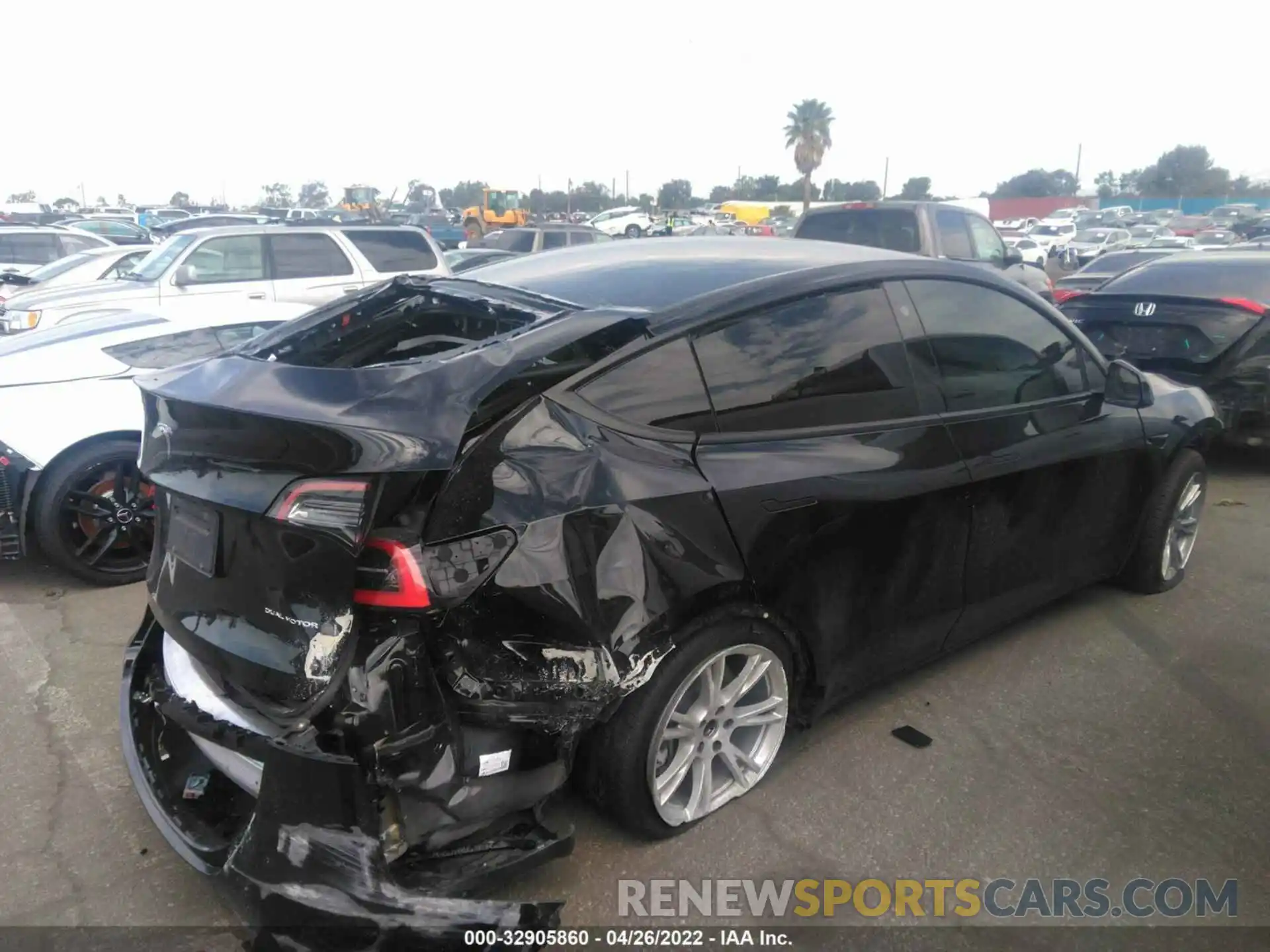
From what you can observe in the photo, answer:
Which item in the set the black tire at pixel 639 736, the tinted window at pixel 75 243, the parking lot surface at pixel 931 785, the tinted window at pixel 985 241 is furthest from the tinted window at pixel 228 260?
the black tire at pixel 639 736

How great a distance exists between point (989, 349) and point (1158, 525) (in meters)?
1.53

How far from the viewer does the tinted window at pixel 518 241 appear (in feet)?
59.6

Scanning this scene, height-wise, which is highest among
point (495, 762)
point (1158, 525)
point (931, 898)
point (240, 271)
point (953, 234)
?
point (953, 234)

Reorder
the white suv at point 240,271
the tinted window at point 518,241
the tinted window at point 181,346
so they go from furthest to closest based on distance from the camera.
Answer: the tinted window at point 518,241 < the white suv at point 240,271 < the tinted window at point 181,346

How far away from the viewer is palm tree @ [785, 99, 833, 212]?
58.7m

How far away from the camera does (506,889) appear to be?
2.61 meters

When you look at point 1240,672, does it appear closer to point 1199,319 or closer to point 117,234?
point 1199,319

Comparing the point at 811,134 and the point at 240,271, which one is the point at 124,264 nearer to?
the point at 240,271

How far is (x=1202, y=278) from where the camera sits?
6.95 metres

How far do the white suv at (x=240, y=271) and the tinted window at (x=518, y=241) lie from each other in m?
7.60

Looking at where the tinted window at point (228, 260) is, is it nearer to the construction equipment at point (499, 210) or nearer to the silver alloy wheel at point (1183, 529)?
the silver alloy wheel at point (1183, 529)

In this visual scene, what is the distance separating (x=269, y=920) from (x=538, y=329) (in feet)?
5.01

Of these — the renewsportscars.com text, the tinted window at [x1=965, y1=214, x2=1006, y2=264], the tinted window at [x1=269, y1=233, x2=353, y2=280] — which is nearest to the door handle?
the renewsportscars.com text

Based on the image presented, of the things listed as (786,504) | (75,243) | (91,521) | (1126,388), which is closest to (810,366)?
(786,504)
